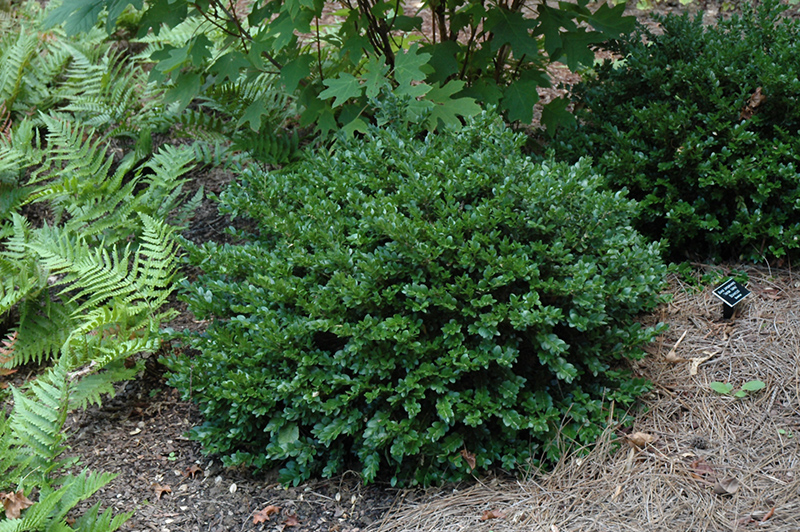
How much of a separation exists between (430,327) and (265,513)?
0.86 m

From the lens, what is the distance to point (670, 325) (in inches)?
109

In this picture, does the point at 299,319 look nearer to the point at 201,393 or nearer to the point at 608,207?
the point at 201,393

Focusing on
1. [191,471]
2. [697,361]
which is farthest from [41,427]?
[697,361]

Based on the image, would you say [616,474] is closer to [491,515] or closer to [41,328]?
[491,515]

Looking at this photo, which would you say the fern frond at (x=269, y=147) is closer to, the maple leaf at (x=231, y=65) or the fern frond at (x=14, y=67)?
the maple leaf at (x=231, y=65)

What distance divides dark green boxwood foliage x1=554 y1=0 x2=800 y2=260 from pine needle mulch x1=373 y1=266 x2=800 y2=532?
480mm

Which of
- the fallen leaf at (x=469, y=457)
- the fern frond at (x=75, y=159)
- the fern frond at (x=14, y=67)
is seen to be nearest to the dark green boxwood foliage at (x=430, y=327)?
the fallen leaf at (x=469, y=457)

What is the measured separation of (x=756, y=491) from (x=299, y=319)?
159cm

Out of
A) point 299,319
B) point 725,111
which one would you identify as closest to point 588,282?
point 299,319

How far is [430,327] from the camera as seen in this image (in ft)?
7.72

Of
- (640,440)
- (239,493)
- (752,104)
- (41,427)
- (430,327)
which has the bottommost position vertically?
(239,493)

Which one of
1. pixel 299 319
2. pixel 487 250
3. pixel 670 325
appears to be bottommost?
pixel 670 325

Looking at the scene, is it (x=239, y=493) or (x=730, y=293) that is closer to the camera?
(x=239, y=493)

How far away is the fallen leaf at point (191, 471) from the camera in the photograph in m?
2.46
